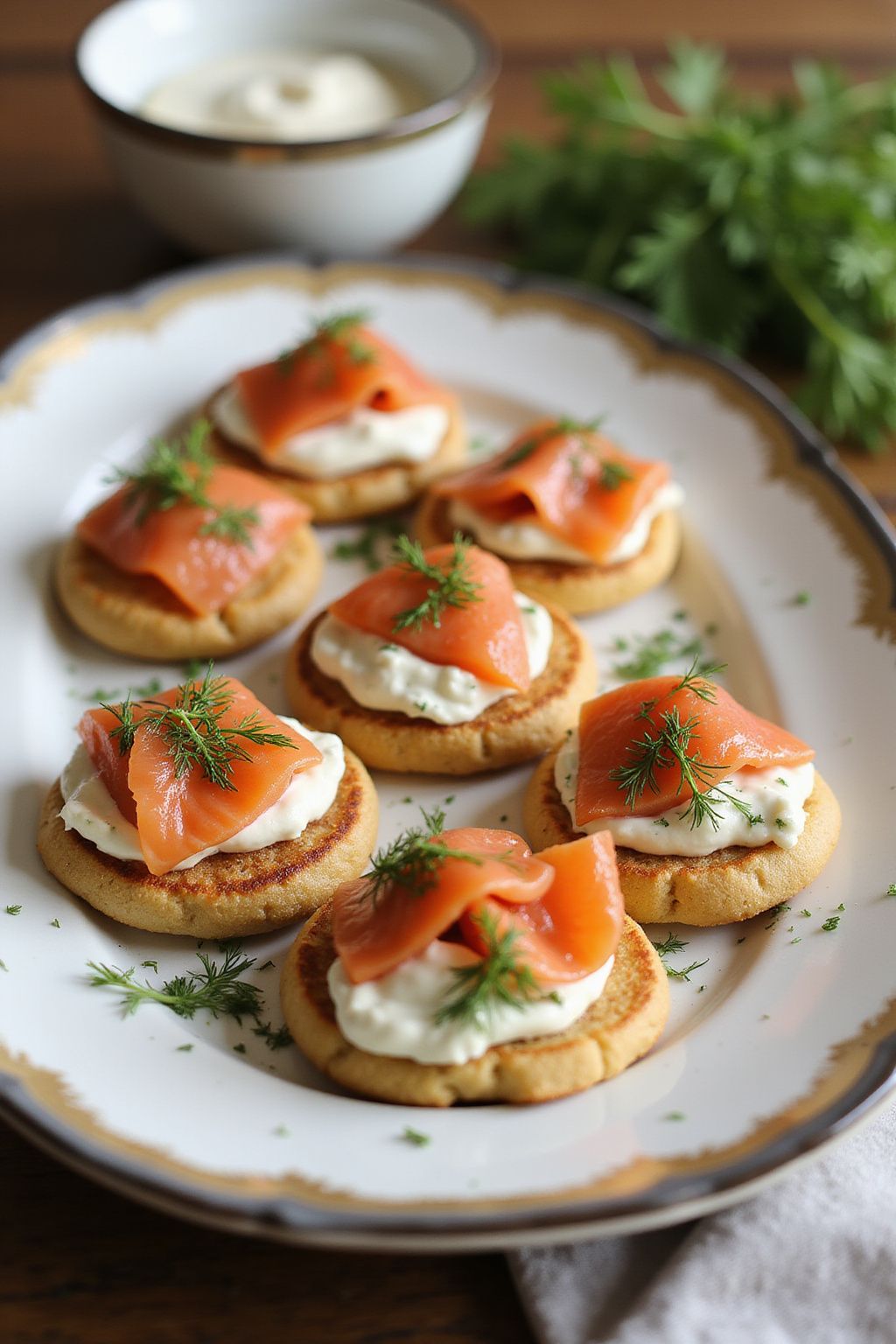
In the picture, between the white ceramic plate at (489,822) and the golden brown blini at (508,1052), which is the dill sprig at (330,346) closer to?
the white ceramic plate at (489,822)

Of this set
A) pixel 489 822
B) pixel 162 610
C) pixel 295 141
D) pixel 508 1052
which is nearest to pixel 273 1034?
pixel 508 1052

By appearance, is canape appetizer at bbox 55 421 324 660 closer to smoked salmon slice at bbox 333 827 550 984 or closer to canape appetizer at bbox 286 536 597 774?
canape appetizer at bbox 286 536 597 774

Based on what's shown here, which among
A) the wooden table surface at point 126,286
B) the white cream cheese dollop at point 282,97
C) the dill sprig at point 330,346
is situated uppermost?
the white cream cheese dollop at point 282,97

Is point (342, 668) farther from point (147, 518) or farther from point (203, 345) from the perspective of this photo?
point (203, 345)

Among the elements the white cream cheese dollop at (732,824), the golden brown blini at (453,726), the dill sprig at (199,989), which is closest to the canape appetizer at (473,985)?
the dill sprig at (199,989)

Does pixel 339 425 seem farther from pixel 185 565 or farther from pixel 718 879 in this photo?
pixel 718 879

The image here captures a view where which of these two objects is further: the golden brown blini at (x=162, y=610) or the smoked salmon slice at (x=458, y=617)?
the golden brown blini at (x=162, y=610)
